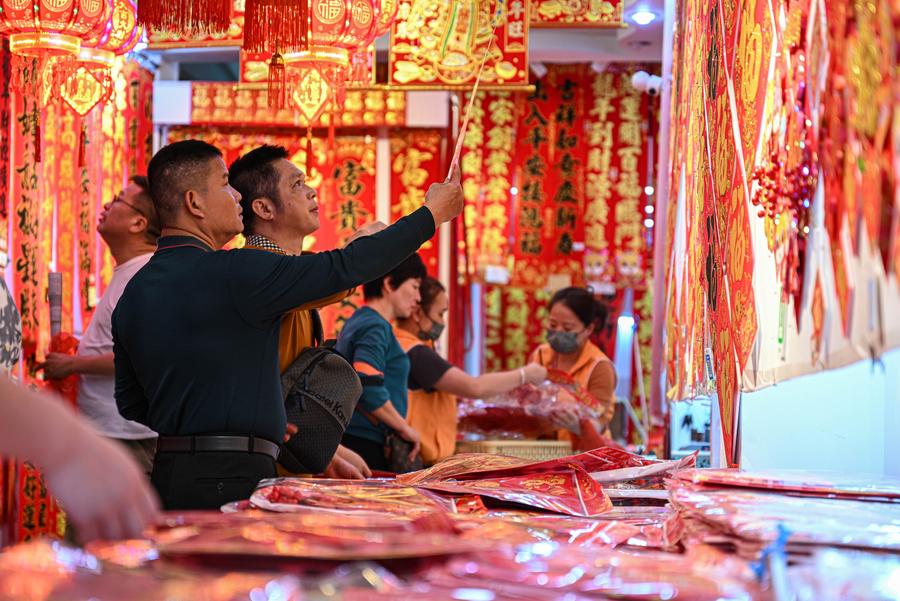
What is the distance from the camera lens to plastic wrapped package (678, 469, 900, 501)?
154 centimetres

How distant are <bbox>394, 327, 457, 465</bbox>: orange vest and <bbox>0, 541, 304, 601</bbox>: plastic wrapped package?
4076 millimetres

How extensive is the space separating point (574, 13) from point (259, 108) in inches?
95.5

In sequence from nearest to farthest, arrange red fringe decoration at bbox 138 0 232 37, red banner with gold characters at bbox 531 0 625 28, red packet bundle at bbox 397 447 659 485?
1. red packet bundle at bbox 397 447 659 485
2. red fringe decoration at bbox 138 0 232 37
3. red banner with gold characters at bbox 531 0 625 28

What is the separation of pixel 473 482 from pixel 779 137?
0.75 meters

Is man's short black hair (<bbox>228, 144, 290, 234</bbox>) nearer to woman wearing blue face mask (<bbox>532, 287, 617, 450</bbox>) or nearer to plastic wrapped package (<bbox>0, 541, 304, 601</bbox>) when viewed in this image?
plastic wrapped package (<bbox>0, 541, 304, 601</bbox>)

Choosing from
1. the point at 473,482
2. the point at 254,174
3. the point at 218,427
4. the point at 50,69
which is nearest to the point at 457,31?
the point at 50,69

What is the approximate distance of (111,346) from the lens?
423cm

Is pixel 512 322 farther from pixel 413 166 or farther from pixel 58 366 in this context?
pixel 58 366

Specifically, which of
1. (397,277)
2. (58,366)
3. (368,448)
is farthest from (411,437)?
(58,366)

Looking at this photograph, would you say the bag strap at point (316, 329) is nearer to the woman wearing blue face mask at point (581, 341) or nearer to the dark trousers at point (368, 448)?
the dark trousers at point (368, 448)

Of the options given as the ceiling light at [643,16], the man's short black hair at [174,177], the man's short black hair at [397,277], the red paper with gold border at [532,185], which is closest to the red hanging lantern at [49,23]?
the man's short black hair at [397,277]

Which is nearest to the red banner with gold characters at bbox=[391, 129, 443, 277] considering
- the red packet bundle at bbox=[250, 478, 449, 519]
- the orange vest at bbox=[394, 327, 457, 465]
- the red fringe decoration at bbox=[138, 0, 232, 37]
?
the orange vest at bbox=[394, 327, 457, 465]

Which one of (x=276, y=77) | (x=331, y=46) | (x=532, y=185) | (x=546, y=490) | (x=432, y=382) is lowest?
(x=432, y=382)

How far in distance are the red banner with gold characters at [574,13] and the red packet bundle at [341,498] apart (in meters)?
4.89
